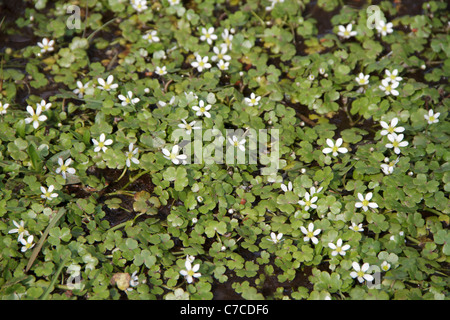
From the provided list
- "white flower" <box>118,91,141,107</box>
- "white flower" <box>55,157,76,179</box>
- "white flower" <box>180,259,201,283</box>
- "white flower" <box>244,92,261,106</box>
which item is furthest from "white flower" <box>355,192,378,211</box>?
"white flower" <box>55,157,76,179</box>

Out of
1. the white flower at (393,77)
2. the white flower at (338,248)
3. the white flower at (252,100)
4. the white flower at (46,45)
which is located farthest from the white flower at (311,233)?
the white flower at (46,45)

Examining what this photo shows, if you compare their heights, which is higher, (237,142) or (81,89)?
(81,89)

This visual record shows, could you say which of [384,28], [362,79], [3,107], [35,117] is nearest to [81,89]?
[35,117]

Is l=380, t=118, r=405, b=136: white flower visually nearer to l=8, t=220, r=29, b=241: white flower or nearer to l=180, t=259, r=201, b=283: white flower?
l=180, t=259, r=201, b=283: white flower

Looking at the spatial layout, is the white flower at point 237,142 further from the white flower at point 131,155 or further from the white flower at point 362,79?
the white flower at point 362,79

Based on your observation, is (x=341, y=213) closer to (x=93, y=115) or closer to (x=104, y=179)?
(x=104, y=179)

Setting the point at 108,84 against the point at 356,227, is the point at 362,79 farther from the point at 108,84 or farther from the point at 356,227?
the point at 108,84

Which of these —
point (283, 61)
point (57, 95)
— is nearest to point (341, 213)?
point (283, 61)
